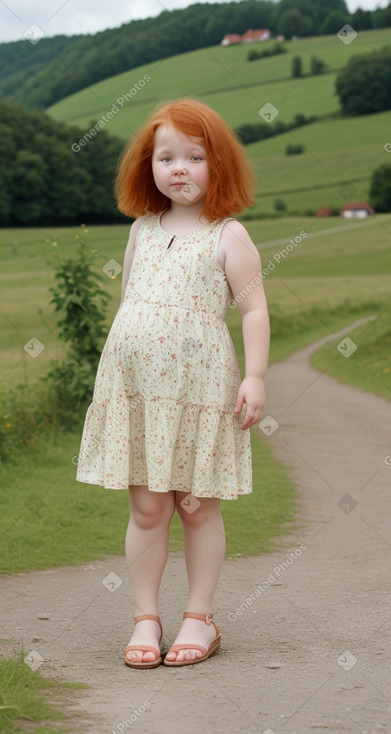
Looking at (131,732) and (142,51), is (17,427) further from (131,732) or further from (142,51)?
(142,51)

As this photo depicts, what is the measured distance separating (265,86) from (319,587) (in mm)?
28186

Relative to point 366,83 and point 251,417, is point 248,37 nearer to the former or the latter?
point 366,83

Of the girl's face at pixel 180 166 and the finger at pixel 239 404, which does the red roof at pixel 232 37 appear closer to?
the girl's face at pixel 180 166

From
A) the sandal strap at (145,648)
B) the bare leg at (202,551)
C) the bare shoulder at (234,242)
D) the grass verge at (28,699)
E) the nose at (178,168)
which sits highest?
the nose at (178,168)

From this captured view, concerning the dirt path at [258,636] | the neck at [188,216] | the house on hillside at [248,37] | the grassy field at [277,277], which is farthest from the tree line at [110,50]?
the neck at [188,216]

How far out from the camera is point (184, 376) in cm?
329

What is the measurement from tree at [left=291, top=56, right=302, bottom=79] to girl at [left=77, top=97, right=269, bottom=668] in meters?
30.1

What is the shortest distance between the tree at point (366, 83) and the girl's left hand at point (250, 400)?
2842cm

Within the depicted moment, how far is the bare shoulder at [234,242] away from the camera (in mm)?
3377

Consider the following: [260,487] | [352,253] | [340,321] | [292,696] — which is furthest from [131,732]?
[352,253]

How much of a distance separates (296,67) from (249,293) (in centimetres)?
3157

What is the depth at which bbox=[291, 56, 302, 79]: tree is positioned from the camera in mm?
32625

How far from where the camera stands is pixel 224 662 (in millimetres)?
3314

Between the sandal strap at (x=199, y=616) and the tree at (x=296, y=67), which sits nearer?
the sandal strap at (x=199, y=616)
